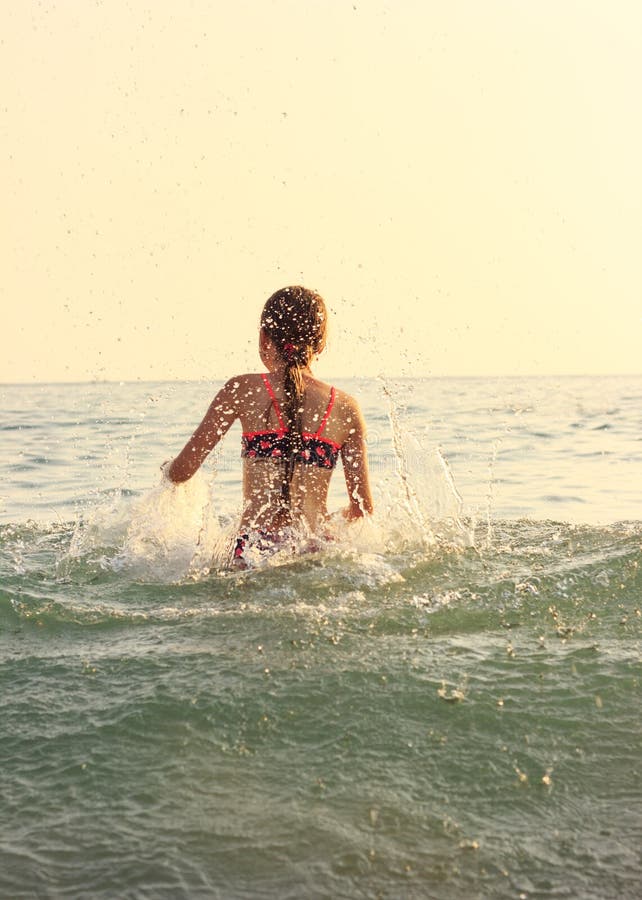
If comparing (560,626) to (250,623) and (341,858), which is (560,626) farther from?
(341,858)

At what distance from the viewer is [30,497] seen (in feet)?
29.0

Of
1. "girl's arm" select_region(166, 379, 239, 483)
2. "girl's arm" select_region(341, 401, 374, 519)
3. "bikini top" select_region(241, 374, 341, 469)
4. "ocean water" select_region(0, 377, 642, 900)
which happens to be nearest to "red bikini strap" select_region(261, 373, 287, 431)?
"bikini top" select_region(241, 374, 341, 469)

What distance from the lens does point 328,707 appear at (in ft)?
10.2

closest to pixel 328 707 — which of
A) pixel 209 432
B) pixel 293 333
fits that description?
pixel 209 432

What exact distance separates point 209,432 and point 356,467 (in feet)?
2.69

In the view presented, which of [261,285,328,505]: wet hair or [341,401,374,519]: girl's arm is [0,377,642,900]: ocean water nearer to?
[341,401,374,519]: girl's arm

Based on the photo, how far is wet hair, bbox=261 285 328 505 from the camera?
4805 mm

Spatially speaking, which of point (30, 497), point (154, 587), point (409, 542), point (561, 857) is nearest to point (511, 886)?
point (561, 857)

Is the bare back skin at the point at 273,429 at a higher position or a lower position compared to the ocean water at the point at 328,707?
higher

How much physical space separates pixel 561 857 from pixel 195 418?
15930 millimetres

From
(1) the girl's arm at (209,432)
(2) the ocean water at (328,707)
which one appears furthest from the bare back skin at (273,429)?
(2) the ocean water at (328,707)

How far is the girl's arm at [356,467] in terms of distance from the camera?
16.5 feet

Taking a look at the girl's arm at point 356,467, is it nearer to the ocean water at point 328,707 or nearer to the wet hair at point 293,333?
the ocean water at point 328,707

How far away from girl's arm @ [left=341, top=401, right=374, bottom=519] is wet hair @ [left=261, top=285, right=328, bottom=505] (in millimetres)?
318
